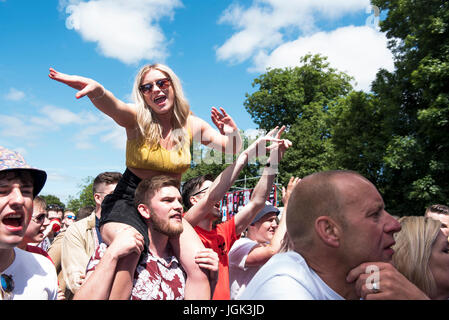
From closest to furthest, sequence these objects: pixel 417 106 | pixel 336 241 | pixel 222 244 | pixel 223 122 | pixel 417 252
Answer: pixel 336 241
pixel 417 252
pixel 223 122
pixel 222 244
pixel 417 106

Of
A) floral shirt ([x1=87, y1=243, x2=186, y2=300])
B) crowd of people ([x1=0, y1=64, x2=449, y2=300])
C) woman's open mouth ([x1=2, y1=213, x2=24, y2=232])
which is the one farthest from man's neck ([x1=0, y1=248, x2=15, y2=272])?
floral shirt ([x1=87, y1=243, x2=186, y2=300])

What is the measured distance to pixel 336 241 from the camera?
1780 millimetres

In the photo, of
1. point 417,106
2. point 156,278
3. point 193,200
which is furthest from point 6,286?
point 417,106

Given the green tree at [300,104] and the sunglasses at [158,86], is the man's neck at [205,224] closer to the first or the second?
the sunglasses at [158,86]

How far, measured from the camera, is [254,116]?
103ft

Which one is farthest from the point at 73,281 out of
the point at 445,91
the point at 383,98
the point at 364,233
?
the point at 383,98

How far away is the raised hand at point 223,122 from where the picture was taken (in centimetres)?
322

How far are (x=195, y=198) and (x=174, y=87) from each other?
1.20 m

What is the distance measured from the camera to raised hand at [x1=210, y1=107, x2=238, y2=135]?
3.22 metres

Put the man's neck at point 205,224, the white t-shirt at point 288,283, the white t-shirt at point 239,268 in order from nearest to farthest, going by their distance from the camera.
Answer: the white t-shirt at point 288,283, the man's neck at point 205,224, the white t-shirt at point 239,268

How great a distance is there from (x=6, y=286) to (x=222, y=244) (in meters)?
1.83

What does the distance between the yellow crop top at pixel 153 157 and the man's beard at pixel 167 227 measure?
1.42ft

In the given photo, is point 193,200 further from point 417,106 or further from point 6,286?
point 417,106

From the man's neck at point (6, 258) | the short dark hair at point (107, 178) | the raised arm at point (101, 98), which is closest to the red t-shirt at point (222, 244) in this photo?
the raised arm at point (101, 98)
